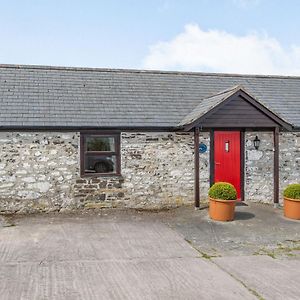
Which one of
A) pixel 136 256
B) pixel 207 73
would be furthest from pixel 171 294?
pixel 207 73

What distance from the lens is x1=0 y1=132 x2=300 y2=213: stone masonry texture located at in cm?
1139

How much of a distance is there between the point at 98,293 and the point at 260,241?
180 inches

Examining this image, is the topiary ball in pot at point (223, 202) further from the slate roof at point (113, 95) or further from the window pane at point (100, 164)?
the window pane at point (100, 164)

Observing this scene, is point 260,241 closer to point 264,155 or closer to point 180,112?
point 264,155

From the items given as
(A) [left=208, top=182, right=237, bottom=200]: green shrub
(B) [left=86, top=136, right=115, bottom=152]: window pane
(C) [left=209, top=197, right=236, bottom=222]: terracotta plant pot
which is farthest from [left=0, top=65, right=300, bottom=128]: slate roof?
(C) [left=209, top=197, right=236, bottom=222]: terracotta plant pot

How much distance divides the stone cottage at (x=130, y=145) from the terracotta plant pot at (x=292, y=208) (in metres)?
1.61

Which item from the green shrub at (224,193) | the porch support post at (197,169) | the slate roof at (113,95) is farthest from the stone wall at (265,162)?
the green shrub at (224,193)

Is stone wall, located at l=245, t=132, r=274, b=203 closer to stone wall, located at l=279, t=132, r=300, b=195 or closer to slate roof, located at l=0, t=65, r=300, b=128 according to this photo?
stone wall, located at l=279, t=132, r=300, b=195

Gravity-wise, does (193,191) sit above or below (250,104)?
below

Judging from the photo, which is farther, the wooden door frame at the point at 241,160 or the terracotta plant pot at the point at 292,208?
the wooden door frame at the point at 241,160

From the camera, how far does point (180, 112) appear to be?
43.2ft

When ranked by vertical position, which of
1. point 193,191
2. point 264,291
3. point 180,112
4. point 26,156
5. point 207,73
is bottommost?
point 264,291

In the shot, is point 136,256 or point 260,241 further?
point 260,241

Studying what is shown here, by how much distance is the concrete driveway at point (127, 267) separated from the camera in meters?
5.62
